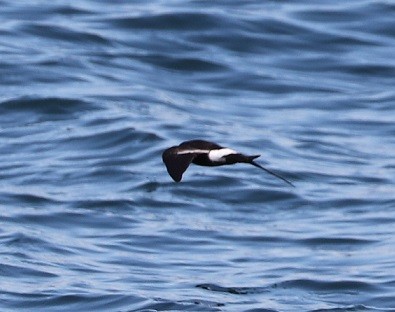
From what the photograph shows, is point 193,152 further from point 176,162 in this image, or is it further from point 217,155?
point 176,162

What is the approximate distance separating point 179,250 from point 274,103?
437 cm

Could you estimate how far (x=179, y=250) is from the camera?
11852mm

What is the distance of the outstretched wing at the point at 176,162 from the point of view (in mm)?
7656

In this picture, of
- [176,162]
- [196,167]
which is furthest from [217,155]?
[196,167]

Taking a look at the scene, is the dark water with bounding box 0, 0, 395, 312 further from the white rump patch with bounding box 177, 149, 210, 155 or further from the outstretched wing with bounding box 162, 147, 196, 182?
the outstretched wing with bounding box 162, 147, 196, 182

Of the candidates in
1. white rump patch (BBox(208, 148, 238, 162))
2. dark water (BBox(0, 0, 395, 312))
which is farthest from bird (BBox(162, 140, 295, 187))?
dark water (BBox(0, 0, 395, 312))

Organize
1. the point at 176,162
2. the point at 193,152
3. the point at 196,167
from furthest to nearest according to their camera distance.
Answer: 1. the point at 196,167
2. the point at 193,152
3. the point at 176,162

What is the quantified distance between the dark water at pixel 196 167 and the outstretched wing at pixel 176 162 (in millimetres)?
2164

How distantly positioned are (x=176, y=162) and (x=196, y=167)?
6.38m

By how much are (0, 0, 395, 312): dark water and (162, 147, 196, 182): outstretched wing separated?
216cm

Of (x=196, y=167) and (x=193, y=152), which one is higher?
(x=193, y=152)

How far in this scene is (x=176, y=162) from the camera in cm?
785

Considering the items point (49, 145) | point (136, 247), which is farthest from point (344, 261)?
point (49, 145)

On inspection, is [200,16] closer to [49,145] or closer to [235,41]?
[235,41]
